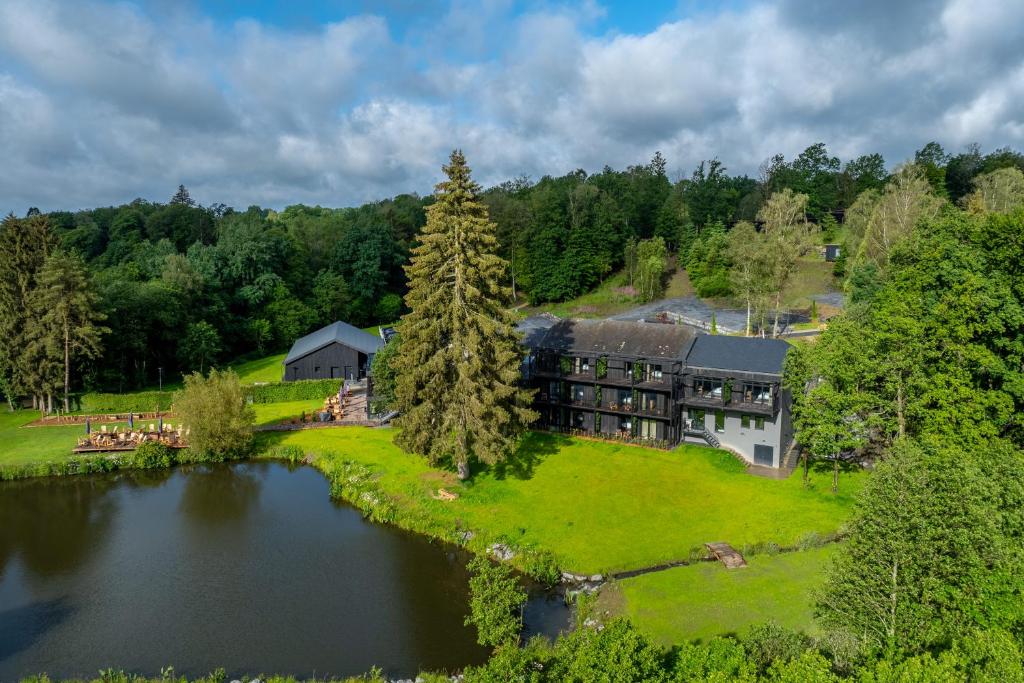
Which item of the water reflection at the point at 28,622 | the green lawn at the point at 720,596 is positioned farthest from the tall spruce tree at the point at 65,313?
the green lawn at the point at 720,596

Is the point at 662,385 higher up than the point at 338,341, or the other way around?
the point at 338,341

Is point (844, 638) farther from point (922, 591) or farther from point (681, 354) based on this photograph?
point (681, 354)

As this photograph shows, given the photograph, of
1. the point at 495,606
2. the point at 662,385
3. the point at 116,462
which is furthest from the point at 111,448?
the point at 662,385

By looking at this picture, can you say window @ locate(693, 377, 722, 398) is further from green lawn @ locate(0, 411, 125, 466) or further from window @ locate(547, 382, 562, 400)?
green lawn @ locate(0, 411, 125, 466)

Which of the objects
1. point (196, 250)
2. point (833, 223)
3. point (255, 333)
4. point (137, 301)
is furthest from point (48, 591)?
point (833, 223)

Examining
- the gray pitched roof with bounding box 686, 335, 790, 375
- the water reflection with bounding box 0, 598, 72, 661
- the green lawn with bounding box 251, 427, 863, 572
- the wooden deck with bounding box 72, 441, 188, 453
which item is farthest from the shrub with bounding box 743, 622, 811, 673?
the wooden deck with bounding box 72, 441, 188, 453

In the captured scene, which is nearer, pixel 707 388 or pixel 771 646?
pixel 771 646

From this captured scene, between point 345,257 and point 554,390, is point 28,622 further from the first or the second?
point 345,257
